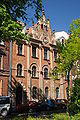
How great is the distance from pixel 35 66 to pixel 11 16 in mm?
18063

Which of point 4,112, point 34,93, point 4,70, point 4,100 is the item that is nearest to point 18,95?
point 34,93

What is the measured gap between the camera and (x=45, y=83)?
30.8 m

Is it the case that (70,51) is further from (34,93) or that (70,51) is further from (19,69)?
(34,93)

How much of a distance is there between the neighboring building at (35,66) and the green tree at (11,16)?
14.0m

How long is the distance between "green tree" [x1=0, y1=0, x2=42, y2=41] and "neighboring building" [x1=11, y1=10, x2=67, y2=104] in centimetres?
1403

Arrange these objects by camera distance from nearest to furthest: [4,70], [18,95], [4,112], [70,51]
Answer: [70,51], [4,112], [4,70], [18,95]

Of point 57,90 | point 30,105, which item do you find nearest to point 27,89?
point 30,105

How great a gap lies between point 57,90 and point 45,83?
4.11 m

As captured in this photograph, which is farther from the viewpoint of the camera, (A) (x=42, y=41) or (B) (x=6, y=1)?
(A) (x=42, y=41)

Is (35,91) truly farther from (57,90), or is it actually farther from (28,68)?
(57,90)

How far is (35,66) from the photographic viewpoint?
29.7m

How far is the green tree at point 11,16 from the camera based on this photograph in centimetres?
988

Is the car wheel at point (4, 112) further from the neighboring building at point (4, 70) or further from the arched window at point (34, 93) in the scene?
the arched window at point (34, 93)

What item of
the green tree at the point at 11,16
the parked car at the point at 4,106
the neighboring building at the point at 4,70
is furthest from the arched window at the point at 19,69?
the green tree at the point at 11,16
